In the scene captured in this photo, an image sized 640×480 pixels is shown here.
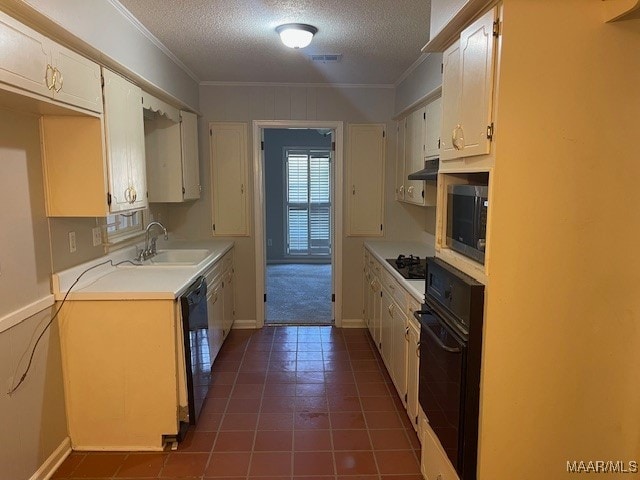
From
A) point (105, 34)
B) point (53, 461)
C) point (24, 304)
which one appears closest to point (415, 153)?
point (105, 34)

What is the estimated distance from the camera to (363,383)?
334cm

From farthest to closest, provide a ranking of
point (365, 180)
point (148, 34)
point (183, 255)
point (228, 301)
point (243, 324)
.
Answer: point (243, 324), point (365, 180), point (228, 301), point (183, 255), point (148, 34)

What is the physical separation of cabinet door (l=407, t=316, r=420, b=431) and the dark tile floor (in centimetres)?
16

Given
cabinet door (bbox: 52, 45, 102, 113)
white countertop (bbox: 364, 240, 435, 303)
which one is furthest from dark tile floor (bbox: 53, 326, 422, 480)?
cabinet door (bbox: 52, 45, 102, 113)

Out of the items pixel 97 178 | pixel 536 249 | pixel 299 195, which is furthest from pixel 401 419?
pixel 299 195

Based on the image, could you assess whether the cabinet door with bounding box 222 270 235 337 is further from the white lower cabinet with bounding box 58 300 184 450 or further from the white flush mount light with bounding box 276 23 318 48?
the white flush mount light with bounding box 276 23 318 48

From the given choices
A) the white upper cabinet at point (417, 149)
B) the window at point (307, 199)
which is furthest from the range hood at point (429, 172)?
the window at point (307, 199)

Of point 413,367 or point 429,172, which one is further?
point 429,172

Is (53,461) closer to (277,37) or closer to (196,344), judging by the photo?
(196,344)

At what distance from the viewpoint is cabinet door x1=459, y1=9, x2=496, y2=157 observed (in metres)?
1.51

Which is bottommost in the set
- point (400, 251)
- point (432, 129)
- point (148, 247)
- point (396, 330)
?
point (396, 330)

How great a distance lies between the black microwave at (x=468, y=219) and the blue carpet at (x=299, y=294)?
3019 millimetres

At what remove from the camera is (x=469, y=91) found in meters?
1.68

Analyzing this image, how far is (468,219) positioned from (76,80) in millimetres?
1857
